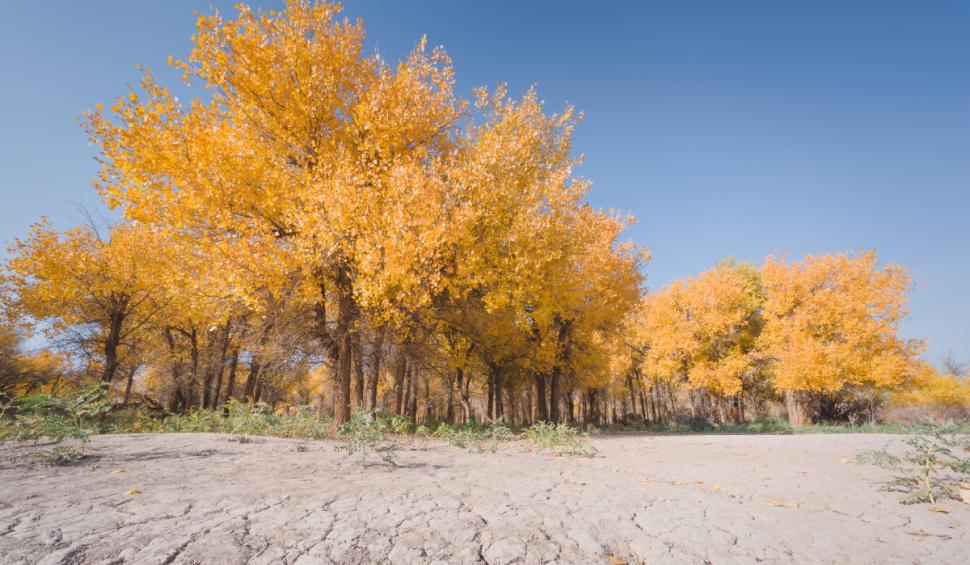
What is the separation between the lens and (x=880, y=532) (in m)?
2.80

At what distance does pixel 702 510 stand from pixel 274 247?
25.3ft

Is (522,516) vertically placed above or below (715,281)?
below

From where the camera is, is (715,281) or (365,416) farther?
(715,281)

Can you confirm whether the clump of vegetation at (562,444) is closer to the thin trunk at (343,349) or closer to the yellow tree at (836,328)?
the thin trunk at (343,349)

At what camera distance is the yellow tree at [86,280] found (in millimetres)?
12133

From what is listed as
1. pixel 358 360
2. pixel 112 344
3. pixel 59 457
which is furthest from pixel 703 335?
pixel 112 344

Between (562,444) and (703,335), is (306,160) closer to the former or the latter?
(562,444)

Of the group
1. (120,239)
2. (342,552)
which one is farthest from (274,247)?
(120,239)

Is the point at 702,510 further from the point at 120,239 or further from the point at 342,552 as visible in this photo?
the point at 120,239

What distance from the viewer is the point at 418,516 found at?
2.44 meters

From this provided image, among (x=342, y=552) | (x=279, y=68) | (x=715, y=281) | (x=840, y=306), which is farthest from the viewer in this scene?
(x=715, y=281)

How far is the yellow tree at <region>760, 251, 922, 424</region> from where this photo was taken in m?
17.4

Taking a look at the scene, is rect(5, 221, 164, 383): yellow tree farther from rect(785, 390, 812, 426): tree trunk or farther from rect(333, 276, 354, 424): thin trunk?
rect(785, 390, 812, 426): tree trunk

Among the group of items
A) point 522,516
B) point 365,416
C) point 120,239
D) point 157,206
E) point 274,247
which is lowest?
point 522,516
